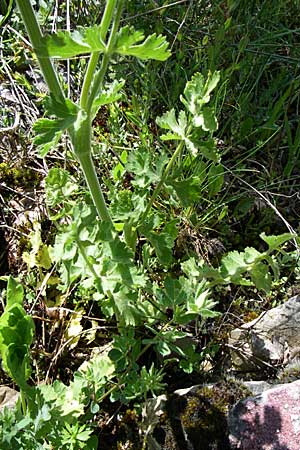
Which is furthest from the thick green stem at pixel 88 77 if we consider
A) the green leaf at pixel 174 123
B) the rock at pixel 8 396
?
the rock at pixel 8 396

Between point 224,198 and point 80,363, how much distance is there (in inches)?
35.2

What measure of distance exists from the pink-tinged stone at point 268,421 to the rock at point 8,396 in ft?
2.43

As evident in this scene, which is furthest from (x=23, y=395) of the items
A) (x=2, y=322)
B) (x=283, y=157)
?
(x=283, y=157)

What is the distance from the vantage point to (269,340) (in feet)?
6.72

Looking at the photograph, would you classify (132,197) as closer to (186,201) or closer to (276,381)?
(186,201)

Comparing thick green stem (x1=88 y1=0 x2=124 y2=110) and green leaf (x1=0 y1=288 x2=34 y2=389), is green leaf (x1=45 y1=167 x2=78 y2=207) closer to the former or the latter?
green leaf (x1=0 y1=288 x2=34 y2=389)

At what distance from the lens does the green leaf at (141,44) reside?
3.97 feet

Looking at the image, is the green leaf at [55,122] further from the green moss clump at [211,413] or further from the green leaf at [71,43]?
the green moss clump at [211,413]

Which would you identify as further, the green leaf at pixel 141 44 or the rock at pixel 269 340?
the rock at pixel 269 340

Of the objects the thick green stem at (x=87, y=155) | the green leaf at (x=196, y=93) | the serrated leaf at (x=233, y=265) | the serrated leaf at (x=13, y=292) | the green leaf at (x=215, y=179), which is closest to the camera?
the thick green stem at (x=87, y=155)

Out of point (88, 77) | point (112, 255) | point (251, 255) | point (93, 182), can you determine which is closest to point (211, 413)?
point (251, 255)

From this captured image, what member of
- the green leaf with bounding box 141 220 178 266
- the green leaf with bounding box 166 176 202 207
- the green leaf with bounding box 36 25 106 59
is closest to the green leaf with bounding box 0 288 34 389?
the green leaf with bounding box 141 220 178 266

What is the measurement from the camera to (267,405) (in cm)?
171

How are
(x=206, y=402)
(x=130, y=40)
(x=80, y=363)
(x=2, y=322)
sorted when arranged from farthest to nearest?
1. (x=80, y=363)
2. (x=206, y=402)
3. (x=2, y=322)
4. (x=130, y=40)
